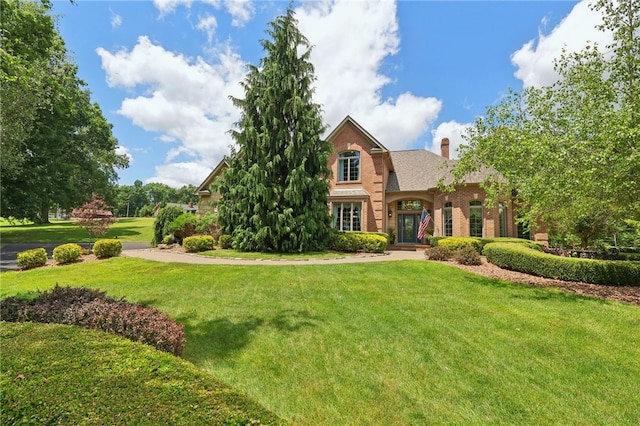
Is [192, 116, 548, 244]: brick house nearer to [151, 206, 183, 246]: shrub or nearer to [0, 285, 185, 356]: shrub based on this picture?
[151, 206, 183, 246]: shrub

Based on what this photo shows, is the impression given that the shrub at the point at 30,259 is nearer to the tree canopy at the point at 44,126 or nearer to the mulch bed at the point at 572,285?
the tree canopy at the point at 44,126

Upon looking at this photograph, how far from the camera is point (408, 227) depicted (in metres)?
22.2

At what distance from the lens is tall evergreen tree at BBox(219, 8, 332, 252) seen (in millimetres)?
15438

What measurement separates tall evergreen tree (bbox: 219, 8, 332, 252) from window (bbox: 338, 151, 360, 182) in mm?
4847

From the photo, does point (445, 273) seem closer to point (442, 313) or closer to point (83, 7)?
point (442, 313)

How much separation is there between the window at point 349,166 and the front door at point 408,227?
4.90 m

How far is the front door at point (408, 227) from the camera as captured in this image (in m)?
21.9

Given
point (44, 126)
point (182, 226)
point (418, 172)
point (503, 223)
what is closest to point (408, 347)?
point (182, 226)

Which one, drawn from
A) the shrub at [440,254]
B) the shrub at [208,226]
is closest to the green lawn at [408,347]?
the shrub at [440,254]

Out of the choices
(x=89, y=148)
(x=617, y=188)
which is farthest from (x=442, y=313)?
(x=89, y=148)

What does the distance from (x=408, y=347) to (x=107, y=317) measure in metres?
4.36

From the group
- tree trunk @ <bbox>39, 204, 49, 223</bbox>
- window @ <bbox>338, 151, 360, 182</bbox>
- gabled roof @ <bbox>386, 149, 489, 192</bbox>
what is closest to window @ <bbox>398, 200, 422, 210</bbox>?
gabled roof @ <bbox>386, 149, 489, 192</bbox>

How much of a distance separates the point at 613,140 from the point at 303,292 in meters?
8.31

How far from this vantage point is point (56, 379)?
7.58ft
